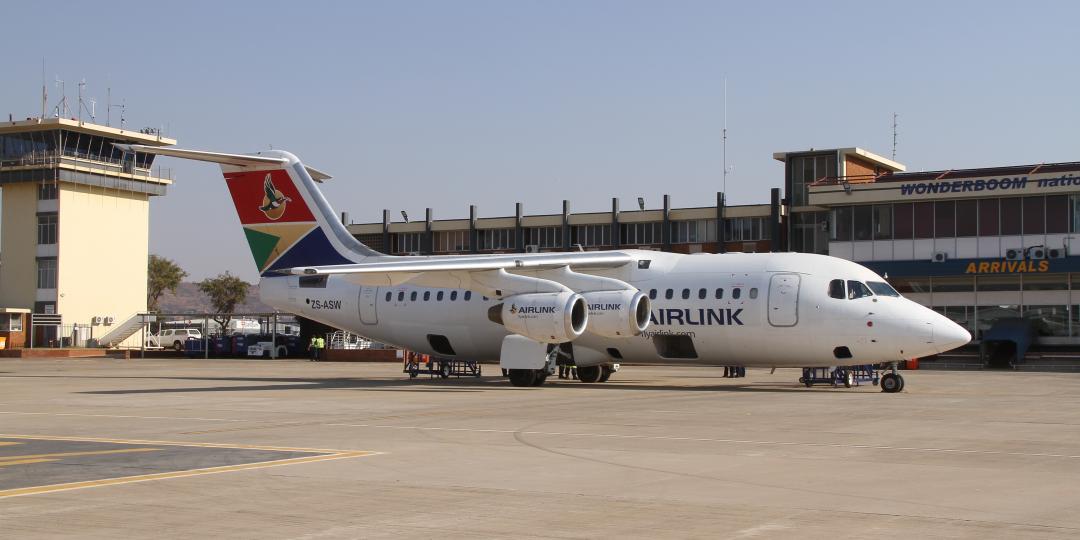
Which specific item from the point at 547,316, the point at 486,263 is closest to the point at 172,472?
the point at 547,316

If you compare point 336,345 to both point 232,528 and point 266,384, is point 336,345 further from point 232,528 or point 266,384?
point 232,528

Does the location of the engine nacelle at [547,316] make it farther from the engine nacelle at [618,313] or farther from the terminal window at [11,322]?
the terminal window at [11,322]

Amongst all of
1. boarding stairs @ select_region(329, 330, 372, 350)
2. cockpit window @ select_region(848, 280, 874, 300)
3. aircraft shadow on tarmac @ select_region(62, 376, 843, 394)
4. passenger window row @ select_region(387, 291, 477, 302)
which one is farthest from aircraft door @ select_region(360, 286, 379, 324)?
boarding stairs @ select_region(329, 330, 372, 350)

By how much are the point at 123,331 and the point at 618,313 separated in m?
51.3

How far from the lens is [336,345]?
6850 cm

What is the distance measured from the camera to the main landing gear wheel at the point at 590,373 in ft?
106

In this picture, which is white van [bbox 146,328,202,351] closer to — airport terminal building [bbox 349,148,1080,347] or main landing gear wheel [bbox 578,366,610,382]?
airport terminal building [bbox 349,148,1080,347]

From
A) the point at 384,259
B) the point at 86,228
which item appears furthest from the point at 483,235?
the point at 384,259

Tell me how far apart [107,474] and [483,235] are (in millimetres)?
58383

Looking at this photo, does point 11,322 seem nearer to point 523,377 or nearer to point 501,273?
point 501,273

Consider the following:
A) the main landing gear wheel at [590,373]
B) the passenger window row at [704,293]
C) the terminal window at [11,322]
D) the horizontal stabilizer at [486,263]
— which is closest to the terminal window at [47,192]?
the terminal window at [11,322]

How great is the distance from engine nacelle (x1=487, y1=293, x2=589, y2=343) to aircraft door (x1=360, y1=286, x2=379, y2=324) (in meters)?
5.80

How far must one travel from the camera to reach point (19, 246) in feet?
229

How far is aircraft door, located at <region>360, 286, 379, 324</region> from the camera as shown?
33344 mm
